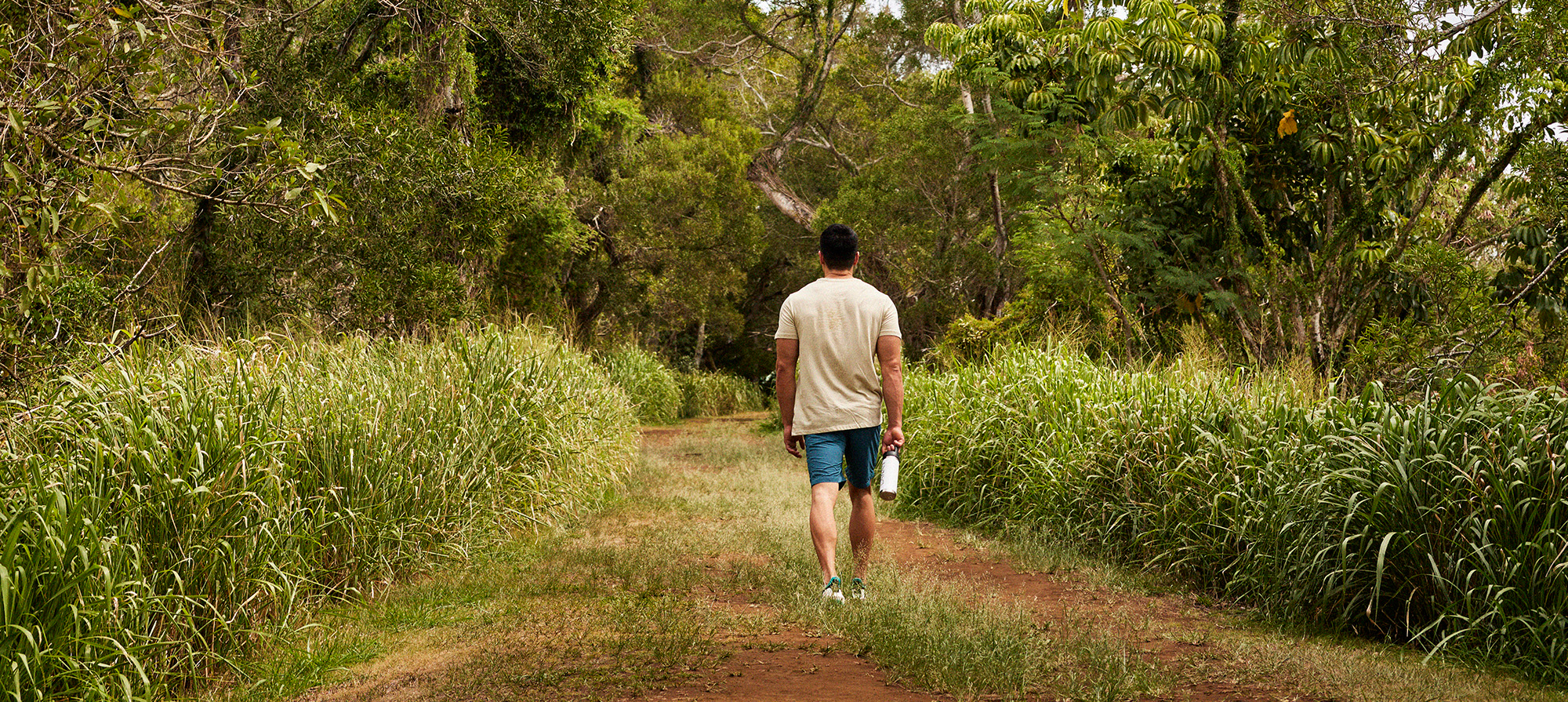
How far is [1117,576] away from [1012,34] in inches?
236

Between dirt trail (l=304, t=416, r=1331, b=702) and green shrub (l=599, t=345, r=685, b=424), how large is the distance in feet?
43.5

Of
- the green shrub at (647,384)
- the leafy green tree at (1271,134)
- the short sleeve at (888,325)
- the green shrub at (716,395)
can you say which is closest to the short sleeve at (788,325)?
the short sleeve at (888,325)

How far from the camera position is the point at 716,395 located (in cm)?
2486

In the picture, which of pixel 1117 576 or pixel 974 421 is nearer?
pixel 1117 576

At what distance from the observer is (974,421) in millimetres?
8695

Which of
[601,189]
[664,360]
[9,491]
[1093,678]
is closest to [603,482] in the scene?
[9,491]

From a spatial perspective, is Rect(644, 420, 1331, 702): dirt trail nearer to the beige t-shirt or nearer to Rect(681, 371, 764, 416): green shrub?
the beige t-shirt

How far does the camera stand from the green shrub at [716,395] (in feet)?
78.3

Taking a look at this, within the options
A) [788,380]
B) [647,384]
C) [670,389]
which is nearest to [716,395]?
[670,389]

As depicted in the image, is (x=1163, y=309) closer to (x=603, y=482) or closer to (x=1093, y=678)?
(x=603, y=482)

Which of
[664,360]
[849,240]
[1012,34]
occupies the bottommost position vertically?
[664,360]

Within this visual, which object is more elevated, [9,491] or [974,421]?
[9,491]

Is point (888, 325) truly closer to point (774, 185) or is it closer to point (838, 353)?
point (838, 353)

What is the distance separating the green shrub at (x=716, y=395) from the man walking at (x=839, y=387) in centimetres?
1759
